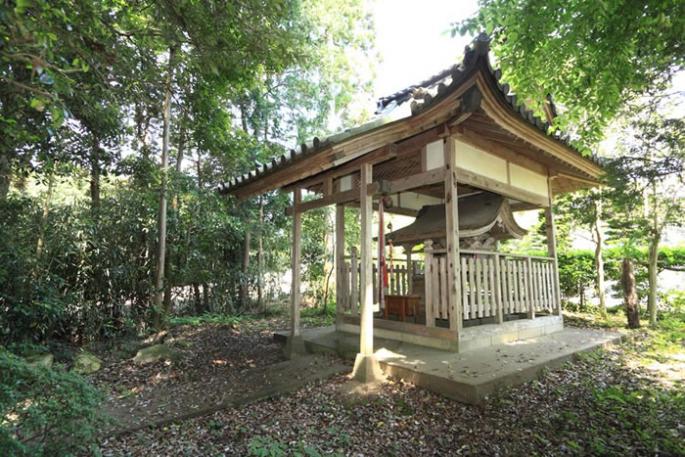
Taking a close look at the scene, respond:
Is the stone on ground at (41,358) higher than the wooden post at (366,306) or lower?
lower

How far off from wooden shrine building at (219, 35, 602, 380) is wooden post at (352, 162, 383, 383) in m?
0.01

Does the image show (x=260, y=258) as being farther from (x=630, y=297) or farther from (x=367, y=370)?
(x=630, y=297)

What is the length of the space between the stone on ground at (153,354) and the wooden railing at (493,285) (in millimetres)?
4224

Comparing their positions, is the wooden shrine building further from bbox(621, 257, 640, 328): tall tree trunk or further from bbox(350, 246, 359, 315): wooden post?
bbox(621, 257, 640, 328): tall tree trunk

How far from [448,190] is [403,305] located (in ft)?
7.04

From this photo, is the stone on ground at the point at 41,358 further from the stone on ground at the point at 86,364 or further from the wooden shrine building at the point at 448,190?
the wooden shrine building at the point at 448,190

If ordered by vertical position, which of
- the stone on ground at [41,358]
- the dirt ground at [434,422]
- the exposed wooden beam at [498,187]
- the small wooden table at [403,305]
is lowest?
the dirt ground at [434,422]

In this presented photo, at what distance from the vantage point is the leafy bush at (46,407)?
2.16 meters

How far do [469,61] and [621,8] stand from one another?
3.85ft

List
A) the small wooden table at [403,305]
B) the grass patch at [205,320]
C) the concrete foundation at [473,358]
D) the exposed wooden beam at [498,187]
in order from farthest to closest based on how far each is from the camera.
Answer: the grass patch at [205,320] → the small wooden table at [403,305] → the exposed wooden beam at [498,187] → the concrete foundation at [473,358]

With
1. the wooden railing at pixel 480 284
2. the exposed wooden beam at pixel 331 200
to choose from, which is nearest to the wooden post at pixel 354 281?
the wooden railing at pixel 480 284

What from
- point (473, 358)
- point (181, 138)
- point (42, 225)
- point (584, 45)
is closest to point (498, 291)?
point (473, 358)

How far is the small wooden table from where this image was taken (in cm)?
594

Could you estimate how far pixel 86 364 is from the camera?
5.28m
